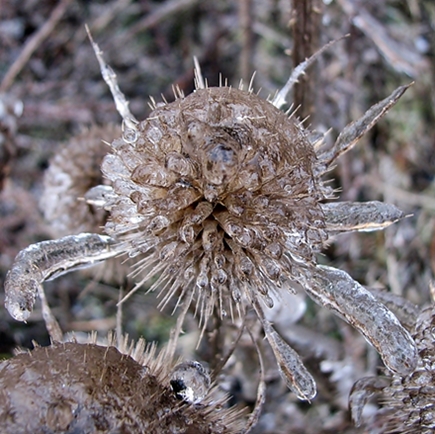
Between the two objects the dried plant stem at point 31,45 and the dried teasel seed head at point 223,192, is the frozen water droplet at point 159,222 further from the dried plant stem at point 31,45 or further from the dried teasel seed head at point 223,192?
the dried plant stem at point 31,45

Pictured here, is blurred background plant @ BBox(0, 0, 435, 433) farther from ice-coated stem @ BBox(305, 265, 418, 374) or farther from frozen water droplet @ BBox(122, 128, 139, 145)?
frozen water droplet @ BBox(122, 128, 139, 145)

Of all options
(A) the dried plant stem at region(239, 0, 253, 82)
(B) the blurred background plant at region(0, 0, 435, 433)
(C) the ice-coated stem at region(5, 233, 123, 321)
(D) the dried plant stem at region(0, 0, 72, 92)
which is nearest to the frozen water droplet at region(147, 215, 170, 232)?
(C) the ice-coated stem at region(5, 233, 123, 321)

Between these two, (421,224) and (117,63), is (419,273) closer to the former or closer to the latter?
(421,224)

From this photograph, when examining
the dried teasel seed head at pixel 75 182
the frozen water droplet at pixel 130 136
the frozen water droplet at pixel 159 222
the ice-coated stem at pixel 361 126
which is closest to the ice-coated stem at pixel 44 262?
the frozen water droplet at pixel 159 222

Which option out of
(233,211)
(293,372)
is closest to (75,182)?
(233,211)

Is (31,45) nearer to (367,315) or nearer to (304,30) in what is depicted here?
(304,30)

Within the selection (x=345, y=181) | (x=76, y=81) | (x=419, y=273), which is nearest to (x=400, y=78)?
(x=345, y=181)
